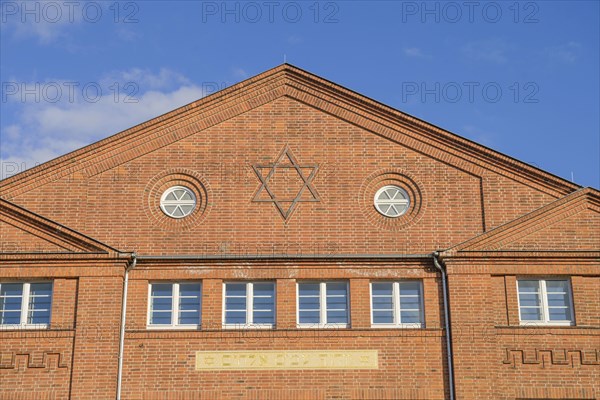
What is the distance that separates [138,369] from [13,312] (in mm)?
3555

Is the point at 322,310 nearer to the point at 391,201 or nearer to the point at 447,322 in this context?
the point at 447,322

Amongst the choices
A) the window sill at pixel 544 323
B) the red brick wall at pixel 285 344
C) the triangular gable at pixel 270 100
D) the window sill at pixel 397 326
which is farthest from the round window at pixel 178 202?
the window sill at pixel 544 323

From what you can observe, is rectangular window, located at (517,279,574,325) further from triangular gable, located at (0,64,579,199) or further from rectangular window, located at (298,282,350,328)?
rectangular window, located at (298,282,350,328)

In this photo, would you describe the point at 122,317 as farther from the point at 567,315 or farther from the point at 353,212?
the point at 567,315

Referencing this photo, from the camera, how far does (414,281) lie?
23156 millimetres

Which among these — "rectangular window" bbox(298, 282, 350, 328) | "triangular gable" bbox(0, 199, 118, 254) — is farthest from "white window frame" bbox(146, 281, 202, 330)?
"rectangular window" bbox(298, 282, 350, 328)

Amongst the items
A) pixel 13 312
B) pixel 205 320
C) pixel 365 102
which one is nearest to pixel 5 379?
pixel 13 312

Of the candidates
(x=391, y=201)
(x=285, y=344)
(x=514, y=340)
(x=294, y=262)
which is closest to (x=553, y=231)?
(x=514, y=340)

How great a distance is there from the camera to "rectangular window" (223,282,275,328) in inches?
894

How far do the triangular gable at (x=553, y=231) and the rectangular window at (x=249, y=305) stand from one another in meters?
4.64

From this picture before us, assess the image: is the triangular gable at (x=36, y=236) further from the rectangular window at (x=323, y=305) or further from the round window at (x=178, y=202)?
the rectangular window at (x=323, y=305)

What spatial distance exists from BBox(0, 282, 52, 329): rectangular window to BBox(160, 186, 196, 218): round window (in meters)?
3.57

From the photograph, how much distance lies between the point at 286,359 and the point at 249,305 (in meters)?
1.72

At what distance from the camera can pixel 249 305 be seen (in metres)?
22.9
